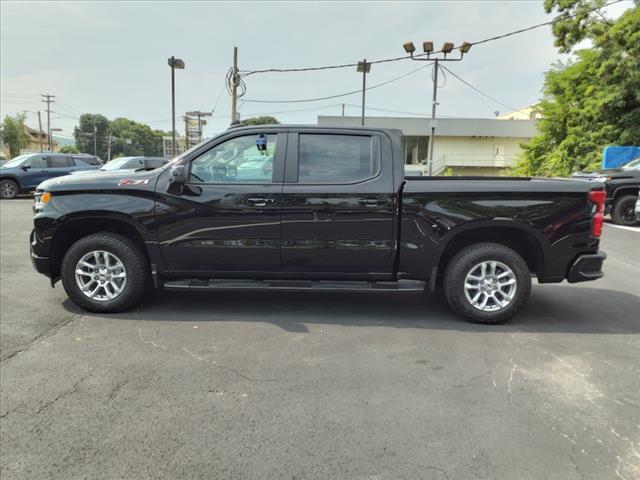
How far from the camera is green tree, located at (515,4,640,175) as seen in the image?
17.6m

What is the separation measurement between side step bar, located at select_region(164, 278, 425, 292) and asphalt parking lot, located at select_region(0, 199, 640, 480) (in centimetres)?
33

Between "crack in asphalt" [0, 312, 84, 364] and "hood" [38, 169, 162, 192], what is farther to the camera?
"hood" [38, 169, 162, 192]

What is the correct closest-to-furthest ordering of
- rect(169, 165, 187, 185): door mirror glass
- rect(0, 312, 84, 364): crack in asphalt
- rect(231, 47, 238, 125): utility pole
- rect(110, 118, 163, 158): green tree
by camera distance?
rect(0, 312, 84, 364): crack in asphalt < rect(169, 165, 187, 185): door mirror glass < rect(231, 47, 238, 125): utility pole < rect(110, 118, 163, 158): green tree

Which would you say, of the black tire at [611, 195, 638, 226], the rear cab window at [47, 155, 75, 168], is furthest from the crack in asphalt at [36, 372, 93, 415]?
the rear cab window at [47, 155, 75, 168]

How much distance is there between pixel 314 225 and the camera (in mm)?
4465

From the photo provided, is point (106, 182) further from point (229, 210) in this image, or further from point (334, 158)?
point (334, 158)

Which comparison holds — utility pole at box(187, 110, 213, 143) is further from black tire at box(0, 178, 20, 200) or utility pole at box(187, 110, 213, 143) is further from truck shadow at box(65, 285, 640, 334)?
truck shadow at box(65, 285, 640, 334)

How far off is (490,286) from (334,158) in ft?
6.36

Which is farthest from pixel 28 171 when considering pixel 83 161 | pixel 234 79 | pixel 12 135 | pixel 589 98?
pixel 12 135

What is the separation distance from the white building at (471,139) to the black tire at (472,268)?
32680mm

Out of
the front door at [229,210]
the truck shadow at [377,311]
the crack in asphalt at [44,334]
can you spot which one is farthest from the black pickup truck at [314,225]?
the truck shadow at [377,311]

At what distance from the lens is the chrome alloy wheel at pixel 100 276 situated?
4.63 meters

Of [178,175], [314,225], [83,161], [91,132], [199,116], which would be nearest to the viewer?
[178,175]

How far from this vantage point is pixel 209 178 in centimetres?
457
